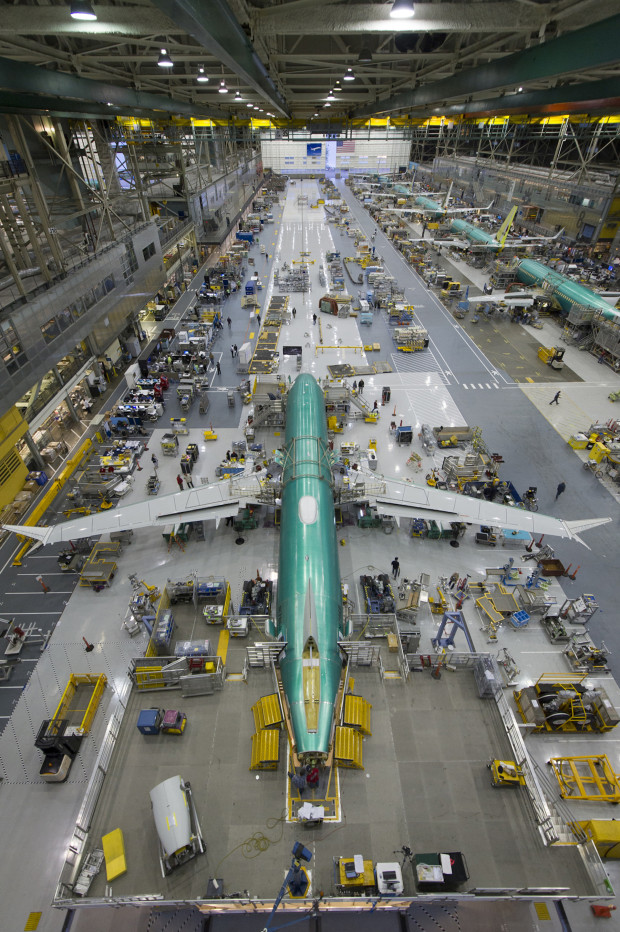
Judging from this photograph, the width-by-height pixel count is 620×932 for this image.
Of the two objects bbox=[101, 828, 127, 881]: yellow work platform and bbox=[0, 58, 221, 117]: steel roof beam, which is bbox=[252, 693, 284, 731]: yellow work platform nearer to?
bbox=[101, 828, 127, 881]: yellow work platform

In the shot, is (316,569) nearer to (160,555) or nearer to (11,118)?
(160,555)

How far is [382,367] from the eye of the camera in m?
44.7

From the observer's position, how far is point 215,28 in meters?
11.6

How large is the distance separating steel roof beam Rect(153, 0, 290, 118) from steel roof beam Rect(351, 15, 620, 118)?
1050 centimetres

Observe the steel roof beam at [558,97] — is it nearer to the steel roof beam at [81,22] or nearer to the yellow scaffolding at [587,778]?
the steel roof beam at [81,22]

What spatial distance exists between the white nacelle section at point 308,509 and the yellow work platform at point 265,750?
28.4 feet

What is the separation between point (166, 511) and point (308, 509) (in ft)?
29.0

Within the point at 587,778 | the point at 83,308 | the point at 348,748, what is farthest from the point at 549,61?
the point at 83,308

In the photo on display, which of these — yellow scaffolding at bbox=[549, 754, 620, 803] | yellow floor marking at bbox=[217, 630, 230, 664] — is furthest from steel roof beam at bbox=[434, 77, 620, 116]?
yellow floor marking at bbox=[217, 630, 230, 664]

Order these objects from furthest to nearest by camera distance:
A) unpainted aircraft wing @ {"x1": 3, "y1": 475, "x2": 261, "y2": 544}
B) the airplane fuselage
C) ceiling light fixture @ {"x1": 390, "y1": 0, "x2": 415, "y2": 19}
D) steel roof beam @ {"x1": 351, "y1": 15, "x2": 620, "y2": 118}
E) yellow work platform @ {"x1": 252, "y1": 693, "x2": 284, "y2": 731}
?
unpainted aircraft wing @ {"x1": 3, "y1": 475, "x2": 261, "y2": 544} < the airplane fuselage < yellow work platform @ {"x1": 252, "y1": 693, "x2": 284, "y2": 731} < steel roof beam @ {"x1": 351, "y1": 15, "x2": 620, "y2": 118} < ceiling light fixture @ {"x1": 390, "y1": 0, "x2": 415, "y2": 19}

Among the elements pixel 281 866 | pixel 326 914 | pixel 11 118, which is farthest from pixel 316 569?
pixel 11 118

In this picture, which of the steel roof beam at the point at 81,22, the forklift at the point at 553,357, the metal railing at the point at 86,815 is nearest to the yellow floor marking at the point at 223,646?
the metal railing at the point at 86,815

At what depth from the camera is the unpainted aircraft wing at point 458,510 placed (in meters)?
22.6

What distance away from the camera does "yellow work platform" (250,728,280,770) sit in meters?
13.2
